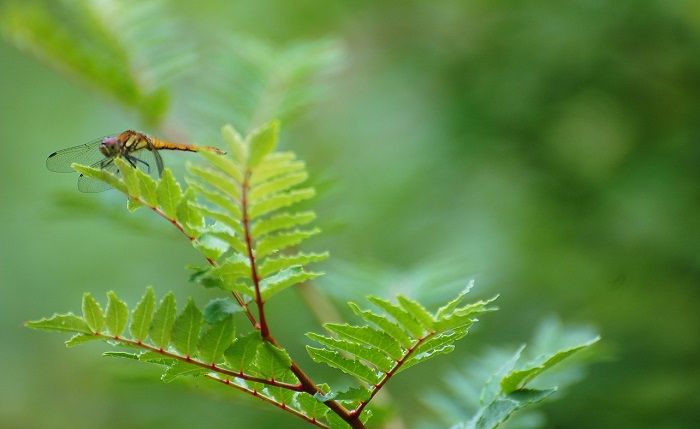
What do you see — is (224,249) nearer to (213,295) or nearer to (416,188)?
(416,188)

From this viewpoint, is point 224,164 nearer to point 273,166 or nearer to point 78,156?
point 273,166

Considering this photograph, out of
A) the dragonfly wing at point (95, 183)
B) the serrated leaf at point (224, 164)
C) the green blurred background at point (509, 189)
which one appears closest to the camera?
the serrated leaf at point (224, 164)

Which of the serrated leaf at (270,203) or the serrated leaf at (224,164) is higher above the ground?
the serrated leaf at (224,164)

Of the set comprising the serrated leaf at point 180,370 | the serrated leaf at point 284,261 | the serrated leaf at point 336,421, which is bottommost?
the serrated leaf at point 336,421

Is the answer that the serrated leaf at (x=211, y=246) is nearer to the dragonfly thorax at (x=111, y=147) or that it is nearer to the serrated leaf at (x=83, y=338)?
the serrated leaf at (x=83, y=338)

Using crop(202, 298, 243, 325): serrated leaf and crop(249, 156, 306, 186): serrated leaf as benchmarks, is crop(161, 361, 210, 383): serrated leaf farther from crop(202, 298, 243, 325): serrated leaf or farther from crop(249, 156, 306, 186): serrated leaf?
crop(249, 156, 306, 186): serrated leaf

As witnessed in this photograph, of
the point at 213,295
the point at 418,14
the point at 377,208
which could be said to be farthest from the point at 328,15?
the point at 213,295

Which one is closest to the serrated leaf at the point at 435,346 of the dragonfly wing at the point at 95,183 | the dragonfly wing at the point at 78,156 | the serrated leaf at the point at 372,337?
the serrated leaf at the point at 372,337
